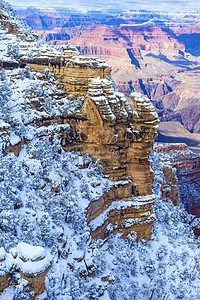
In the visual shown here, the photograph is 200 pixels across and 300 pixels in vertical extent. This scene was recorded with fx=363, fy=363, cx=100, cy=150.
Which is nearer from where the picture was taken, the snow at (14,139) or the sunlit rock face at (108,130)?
the snow at (14,139)

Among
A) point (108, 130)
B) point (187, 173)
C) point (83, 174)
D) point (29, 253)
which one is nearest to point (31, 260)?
point (29, 253)

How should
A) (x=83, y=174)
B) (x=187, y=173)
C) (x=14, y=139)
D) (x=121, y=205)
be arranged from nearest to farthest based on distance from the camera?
1. (x=14, y=139)
2. (x=83, y=174)
3. (x=121, y=205)
4. (x=187, y=173)

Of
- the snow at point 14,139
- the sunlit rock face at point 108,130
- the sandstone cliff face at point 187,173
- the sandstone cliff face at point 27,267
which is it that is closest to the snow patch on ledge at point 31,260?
the sandstone cliff face at point 27,267

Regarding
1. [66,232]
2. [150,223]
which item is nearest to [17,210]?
[66,232]

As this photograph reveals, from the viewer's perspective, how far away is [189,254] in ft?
172

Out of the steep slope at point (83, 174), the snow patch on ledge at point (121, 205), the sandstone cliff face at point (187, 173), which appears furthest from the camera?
the sandstone cliff face at point (187, 173)

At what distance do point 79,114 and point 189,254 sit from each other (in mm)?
25569

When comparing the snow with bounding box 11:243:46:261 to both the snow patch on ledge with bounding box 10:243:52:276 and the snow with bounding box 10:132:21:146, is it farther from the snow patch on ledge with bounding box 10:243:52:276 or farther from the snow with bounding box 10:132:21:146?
the snow with bounding box 10:132:21:146

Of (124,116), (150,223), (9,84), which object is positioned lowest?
(150,223)

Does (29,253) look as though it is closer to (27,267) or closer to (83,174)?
(27,267)

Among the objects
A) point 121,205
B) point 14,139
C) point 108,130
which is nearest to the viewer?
point 14,139

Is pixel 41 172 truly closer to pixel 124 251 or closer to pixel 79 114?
pixel 79 114

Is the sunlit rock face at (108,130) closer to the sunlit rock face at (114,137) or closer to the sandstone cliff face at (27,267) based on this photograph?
the sunlit rock face at (114,137)

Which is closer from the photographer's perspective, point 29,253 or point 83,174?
point 29,253
